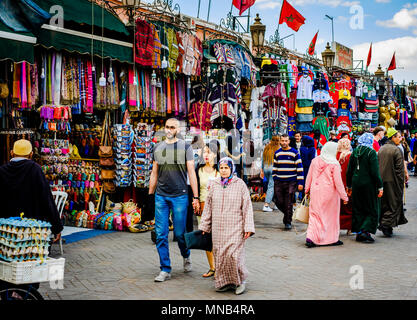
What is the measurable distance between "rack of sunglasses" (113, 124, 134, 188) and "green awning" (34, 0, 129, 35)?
71.6 inches

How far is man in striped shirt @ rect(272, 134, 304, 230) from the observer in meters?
10.6

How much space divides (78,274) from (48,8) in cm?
419

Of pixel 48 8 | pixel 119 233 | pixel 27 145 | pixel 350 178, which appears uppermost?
pixel 48 8

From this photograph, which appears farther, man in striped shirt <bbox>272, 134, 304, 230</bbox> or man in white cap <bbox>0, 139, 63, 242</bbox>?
man in striped shirt <bbox>272, 134, 304, 230</bbox>

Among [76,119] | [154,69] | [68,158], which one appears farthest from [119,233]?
[154,69]

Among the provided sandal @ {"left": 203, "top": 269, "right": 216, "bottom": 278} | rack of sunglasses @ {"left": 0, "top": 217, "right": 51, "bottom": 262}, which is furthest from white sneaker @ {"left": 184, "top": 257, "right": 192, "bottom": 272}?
rack of sunglasses @ {"left": 0, "top": 217, "right": 51, "bottom": 262}

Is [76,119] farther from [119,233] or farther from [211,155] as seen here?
[211,155]

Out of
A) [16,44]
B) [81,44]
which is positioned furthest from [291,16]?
[16,44]

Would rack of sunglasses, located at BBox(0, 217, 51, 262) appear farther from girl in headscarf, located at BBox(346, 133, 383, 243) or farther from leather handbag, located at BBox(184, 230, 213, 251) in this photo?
girl in headscarf, located at BBox(346, 133, 383, 243)

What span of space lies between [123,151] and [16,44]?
10.9 ft

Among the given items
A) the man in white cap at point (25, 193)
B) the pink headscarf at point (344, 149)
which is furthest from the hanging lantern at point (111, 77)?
the man in white cap at point (25, 193)

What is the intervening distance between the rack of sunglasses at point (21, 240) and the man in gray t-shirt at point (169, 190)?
75.3 inches

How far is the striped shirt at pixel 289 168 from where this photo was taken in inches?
417
